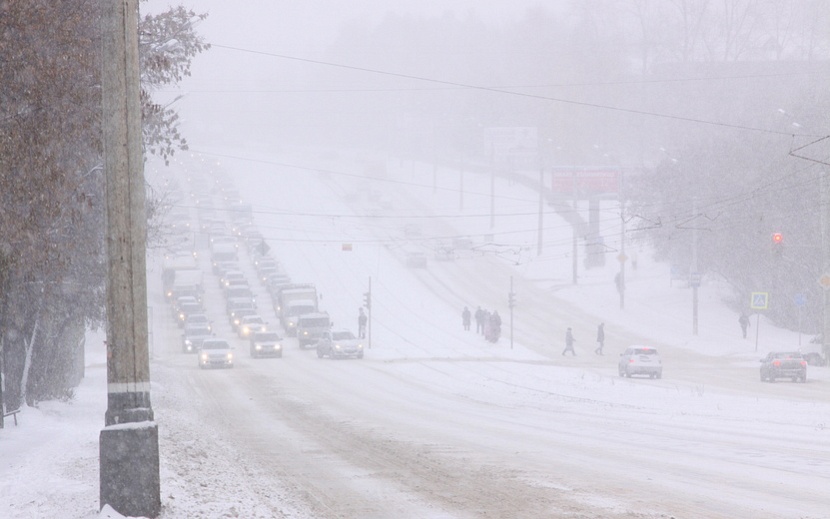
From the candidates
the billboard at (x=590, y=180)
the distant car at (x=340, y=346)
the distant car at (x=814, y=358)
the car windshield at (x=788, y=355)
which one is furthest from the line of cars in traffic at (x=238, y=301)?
the billboard at (x=590, y=180)

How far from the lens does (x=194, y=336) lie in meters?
59.1

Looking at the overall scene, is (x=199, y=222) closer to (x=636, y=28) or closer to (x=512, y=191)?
(x=512, y=191)

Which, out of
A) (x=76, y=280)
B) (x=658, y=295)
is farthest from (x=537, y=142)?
(x=76, y=280)

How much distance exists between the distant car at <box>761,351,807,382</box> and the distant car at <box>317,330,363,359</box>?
20.0 meters

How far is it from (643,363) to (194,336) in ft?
89.6

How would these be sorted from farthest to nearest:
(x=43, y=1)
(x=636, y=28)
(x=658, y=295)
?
(x=636, y=28), (x=658, y=295), (x=43, y=1)

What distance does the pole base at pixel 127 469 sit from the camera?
30.6 ft

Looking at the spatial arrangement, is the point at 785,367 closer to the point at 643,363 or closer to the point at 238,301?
the point at 643,363

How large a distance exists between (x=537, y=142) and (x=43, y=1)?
120974 millimetres

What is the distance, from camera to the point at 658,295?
76.3 metres

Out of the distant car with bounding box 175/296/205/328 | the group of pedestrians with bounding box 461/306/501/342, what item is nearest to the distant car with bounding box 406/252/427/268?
the group of pedestrians with bounding box 461/306/501/342

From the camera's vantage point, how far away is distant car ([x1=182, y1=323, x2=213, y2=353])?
5850 centimetres

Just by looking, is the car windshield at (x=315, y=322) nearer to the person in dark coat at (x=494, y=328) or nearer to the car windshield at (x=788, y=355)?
the person in dark coat at (x=494, y=328)

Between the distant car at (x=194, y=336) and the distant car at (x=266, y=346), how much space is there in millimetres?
4631
